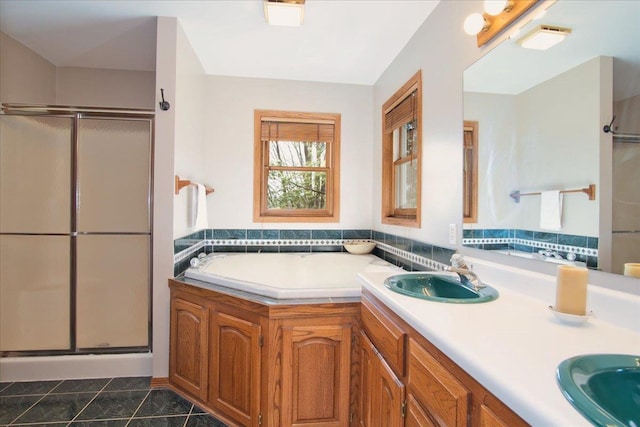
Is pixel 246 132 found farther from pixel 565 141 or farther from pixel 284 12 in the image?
pixel 565 141

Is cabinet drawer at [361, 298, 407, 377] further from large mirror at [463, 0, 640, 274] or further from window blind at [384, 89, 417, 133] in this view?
window blind at [384, 89, 417, 133]

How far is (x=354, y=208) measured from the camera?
9.84 feet

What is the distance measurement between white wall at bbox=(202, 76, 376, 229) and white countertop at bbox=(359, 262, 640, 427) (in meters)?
1.96

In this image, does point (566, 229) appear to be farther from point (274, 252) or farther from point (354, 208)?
point (274, 252)

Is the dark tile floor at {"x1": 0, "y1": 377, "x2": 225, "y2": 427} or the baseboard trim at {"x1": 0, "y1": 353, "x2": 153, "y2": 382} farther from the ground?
→ the baseboard trim at {"x1": 0, "y1": 353, "x2": 153, "y2": 382}

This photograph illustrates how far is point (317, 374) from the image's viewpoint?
157cm

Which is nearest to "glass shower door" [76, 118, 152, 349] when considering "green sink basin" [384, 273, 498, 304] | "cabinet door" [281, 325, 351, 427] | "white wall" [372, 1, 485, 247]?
"cabinet door" [281, 325, 351, 427]

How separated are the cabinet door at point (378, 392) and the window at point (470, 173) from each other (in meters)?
0.79

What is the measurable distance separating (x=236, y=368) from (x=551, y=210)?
5.40ft

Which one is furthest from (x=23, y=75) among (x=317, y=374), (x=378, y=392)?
(x=378, y=392)

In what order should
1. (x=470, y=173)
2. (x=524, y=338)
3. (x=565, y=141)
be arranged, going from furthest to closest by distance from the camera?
(x=470, y=173), (x=565, y=141), (x=524, y=338)

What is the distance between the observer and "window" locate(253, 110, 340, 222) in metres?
2.90

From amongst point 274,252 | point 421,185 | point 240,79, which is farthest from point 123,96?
point 421,185

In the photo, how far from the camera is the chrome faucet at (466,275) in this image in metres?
1.24
